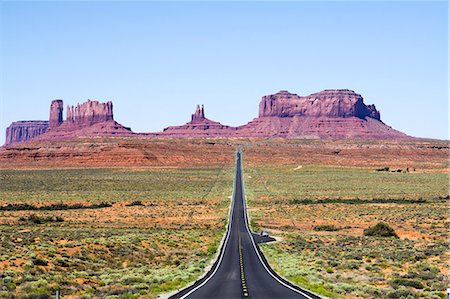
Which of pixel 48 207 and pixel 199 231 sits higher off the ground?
pixel 48 207

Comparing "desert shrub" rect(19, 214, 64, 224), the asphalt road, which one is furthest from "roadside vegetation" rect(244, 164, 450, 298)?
"desert shrub" rect(19, 214, 64, 224)

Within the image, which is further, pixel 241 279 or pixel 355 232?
pixel 355 232

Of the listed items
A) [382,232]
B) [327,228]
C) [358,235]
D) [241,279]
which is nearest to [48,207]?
[327,228]

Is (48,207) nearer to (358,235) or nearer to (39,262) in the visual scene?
(358,235)

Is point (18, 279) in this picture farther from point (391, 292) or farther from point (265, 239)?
point (265, 239)

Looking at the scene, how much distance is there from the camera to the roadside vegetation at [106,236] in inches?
1070

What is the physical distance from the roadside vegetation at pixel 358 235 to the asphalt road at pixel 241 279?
1.13 m

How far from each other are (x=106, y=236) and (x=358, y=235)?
2248 centimetres

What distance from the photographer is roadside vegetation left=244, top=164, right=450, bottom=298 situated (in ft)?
94.7

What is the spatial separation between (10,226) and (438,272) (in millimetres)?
38104

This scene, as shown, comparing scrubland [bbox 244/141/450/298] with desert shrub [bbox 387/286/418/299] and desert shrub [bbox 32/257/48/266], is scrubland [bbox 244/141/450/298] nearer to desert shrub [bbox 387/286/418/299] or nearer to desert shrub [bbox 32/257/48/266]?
desert shrub [bbox 387/286/418/299]

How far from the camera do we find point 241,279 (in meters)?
28.9

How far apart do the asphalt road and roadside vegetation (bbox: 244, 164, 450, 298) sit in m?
1.13

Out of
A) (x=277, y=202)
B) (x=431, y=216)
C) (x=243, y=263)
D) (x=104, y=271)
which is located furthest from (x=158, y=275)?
(x=277, y=202)
